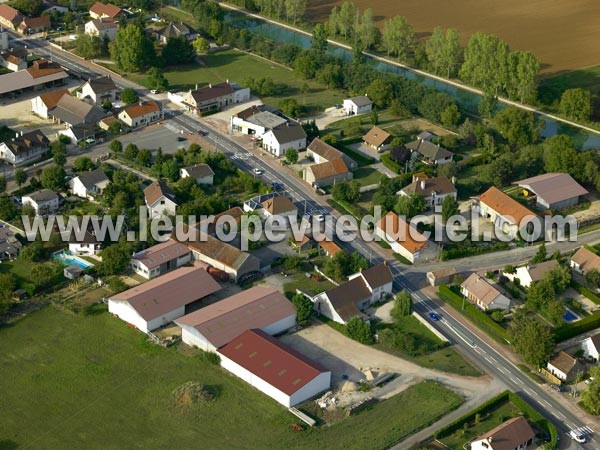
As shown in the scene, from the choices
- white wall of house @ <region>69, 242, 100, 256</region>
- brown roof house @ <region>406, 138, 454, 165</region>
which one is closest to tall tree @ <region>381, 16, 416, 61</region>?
brown roof house @ <region>406, 138, 454, 165</region>

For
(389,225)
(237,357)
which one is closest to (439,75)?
(389,225)

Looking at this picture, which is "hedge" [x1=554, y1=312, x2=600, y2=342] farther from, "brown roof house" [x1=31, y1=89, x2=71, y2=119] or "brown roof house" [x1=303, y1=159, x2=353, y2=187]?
"brown roof house" [x1=31, y1=89, x2=71, y2=119]

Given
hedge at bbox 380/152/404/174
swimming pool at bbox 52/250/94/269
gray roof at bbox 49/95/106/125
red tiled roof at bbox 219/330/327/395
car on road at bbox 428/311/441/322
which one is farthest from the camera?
gray roof at bbox 49/95/106/125

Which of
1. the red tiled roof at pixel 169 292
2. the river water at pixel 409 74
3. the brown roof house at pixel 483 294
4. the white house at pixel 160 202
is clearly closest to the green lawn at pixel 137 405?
the red tiled roof at pixel 169 292

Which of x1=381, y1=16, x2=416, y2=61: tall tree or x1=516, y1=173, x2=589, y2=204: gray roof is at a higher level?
x1=381, y1=16, x2=416, y2=61: tall tree

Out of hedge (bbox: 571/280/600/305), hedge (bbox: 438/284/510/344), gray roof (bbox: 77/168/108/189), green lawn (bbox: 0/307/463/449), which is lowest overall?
green lawn (bbox: 0/307/463/449)

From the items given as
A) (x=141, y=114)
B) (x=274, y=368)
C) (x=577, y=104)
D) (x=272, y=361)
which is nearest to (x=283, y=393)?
(x=274, y=368)

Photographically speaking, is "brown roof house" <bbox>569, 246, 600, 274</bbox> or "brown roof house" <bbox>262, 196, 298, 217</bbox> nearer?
"brown roof house" <bbox>569, 246, 600, 274</bbox>

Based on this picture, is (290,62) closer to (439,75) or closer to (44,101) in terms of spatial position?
(439,75)
